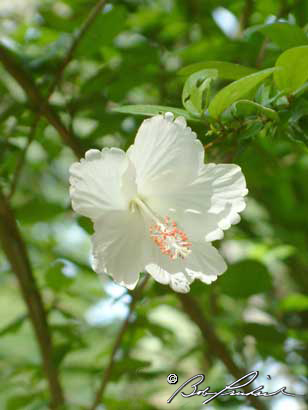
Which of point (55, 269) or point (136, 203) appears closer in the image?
point (136, 203)

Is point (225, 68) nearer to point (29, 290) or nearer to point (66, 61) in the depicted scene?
point (66, 61)

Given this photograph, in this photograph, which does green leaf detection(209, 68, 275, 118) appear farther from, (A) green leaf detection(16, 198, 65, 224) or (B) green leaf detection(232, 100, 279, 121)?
(A) green leaf detection(16, 198, 65, 224)

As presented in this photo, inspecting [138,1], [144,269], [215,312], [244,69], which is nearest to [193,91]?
[244,69]

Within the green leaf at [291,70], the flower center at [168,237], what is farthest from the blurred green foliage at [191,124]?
the flower center at [168,237]

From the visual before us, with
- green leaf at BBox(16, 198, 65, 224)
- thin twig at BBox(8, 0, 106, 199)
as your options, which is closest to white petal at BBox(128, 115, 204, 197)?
thin twig at BBox(8, 0, 106, 199)

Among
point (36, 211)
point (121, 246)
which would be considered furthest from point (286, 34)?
point (36, 211)

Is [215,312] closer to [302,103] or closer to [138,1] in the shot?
[138,1]
